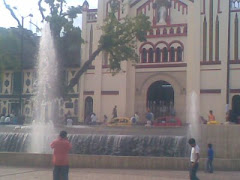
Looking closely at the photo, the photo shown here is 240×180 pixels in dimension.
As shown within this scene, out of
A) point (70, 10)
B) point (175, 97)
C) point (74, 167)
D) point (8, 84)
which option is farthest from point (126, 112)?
point (74, 167)

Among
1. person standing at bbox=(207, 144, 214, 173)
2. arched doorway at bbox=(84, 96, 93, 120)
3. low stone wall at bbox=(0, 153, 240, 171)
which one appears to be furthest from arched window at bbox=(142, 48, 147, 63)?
person standing at bbox=(207, 144, 214, 173)

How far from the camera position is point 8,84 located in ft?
139

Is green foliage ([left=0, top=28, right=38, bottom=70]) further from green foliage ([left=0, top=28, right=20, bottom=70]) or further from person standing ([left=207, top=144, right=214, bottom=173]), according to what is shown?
person standing ([left=207, top=144, right=214, bottom=173])

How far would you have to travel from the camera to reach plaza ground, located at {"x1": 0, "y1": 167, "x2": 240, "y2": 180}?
13.8 metres

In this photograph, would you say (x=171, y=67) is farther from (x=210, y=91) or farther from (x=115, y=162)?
(x=115, y=162)

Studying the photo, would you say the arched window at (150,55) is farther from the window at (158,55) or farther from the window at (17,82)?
the window at (17,82)

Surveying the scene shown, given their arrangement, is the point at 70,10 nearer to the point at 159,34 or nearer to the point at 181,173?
the point at 159,34

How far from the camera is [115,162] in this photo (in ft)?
53.9

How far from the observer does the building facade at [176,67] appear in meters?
33.1

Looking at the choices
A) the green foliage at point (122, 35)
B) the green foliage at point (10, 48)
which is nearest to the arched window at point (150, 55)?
the green foliage at point (122, 35)

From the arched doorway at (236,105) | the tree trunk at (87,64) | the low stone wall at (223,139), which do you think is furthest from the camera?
the arched doorway at (236,105)

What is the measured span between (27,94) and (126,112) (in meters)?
10.3

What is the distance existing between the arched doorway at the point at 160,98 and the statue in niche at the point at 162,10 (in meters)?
4.87

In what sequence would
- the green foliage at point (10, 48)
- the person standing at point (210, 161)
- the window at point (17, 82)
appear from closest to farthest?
the person standing at point (210, 161) < the green foliage at point (10, 48) < the window at point (17, 82)
